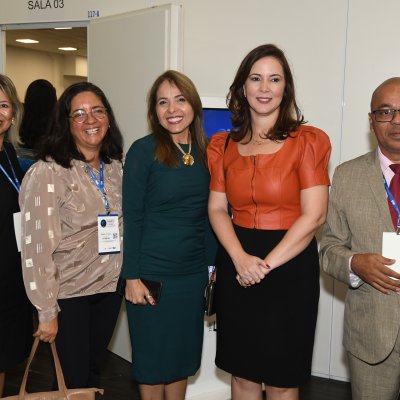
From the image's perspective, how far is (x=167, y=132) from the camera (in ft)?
8.60

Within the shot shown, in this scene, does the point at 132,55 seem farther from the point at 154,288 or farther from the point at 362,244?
the point at 362,244

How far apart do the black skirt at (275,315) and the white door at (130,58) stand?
163 cm

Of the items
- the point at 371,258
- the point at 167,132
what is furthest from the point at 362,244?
the point at 167,132

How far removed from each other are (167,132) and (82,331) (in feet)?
3.21

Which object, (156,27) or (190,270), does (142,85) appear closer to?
(156,27)

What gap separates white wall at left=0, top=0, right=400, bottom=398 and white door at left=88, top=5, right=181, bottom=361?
0.41 m

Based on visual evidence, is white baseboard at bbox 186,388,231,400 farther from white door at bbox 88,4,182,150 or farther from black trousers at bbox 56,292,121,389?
white door at bbox 88,4,182,150

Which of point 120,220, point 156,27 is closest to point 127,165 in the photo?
point 120,220

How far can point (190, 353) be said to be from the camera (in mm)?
2668

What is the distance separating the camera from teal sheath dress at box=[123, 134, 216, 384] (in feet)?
8.18

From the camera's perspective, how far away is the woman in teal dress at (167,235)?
249cm

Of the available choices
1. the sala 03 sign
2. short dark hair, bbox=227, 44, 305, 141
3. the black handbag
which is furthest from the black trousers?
the sala 03 sign

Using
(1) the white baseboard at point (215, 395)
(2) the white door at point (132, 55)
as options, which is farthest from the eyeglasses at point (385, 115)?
(1) the white baseboard at point (215, 395)

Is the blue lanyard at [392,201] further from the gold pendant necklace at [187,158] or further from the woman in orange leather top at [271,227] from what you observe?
the gold pendant necklace at [187,158]
